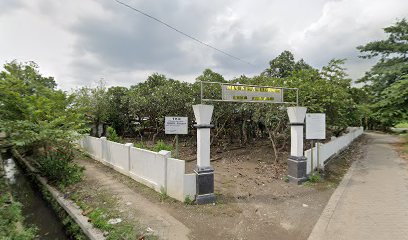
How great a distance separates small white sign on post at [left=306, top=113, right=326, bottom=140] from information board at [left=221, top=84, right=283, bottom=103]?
4.16 ft

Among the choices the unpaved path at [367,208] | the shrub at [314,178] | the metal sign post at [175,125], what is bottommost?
the unpaved path at [367,208]

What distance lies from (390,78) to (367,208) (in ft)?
56.5

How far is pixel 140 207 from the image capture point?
18.3 feet

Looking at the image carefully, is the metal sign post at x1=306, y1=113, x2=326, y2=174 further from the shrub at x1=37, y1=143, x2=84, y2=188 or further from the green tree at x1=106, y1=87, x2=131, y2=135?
the green tree at x1=106, y1=87, x2=131, y2=135

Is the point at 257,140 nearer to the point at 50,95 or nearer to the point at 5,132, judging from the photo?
the point at 50,95

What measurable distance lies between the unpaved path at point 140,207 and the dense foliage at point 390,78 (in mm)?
16829

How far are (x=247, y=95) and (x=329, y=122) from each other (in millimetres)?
8255

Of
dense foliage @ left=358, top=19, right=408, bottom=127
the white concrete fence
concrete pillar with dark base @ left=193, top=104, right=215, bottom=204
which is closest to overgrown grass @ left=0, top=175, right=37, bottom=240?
the white concrete fence

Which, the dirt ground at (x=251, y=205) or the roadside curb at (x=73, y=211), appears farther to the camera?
the dirt ground at (x=251, y=205)

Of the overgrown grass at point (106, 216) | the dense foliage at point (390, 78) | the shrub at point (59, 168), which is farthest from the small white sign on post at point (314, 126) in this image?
the dense foliage at point (390, 78)

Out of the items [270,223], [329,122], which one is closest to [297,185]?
[270,223]

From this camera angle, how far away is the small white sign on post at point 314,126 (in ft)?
24.8

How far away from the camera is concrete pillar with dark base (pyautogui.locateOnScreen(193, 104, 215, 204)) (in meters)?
5.70

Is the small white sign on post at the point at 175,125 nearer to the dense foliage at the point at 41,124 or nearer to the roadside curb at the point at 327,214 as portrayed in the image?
the dense foliage at the point at 41,124
